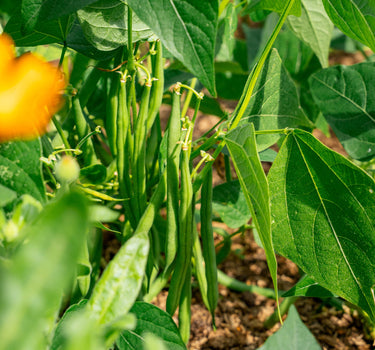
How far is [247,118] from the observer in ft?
2.41

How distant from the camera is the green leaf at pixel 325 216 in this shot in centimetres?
62

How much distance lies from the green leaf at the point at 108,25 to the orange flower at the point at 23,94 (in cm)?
12

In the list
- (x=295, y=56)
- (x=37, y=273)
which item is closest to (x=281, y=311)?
(x=37, y=273)

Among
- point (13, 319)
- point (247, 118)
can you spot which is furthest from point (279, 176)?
point (13, 319)

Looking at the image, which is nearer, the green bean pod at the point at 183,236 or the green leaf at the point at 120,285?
the green leaf at the point at 120,285

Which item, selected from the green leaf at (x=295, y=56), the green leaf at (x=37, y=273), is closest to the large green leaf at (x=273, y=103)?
the green leaf at (x=37, y=273)

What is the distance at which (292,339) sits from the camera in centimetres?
48

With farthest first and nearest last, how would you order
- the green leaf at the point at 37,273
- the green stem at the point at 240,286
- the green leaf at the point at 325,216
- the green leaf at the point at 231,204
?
the green stem at the point at 240,286 → the green leaf at the point at 231,204 → the green leaf at the point at 325,216 → the green leaf at the point at 37,273

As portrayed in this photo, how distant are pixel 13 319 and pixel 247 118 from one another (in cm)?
59

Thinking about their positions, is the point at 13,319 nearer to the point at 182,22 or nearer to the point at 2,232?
the point at 2,232

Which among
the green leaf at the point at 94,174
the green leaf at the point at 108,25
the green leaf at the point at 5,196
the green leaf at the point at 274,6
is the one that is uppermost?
the green leaf at the point at 108,25

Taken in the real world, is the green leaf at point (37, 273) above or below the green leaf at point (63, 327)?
above

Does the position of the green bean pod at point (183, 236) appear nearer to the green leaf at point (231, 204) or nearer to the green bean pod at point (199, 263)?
the green bean pod at point (199, 263)

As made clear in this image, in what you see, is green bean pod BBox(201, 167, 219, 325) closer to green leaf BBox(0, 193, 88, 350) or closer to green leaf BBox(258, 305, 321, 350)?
green leaf BBox(258, 305, 321, 350)
